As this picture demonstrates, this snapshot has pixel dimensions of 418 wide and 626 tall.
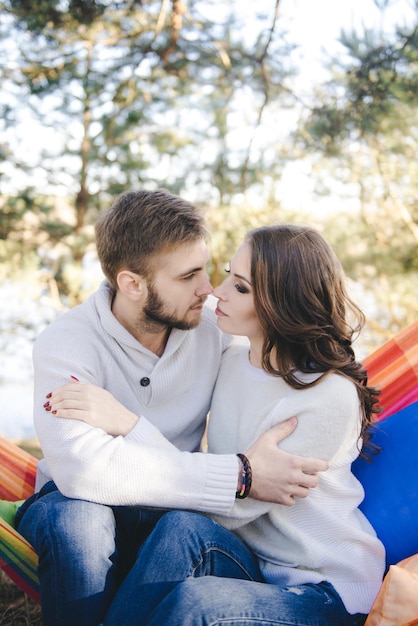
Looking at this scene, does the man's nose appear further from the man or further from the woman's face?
the woman's face

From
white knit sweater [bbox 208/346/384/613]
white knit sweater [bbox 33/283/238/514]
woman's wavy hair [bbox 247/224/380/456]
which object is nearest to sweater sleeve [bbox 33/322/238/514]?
white knit sweater [bbox 33/283/238/514]

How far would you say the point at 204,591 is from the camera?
4.36 feet

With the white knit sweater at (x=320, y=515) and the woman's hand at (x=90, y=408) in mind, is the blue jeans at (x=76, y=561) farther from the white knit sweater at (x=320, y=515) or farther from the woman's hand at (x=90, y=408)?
the white knit sweater at (x=320, y=515)

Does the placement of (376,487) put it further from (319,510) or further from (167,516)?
(167,516)

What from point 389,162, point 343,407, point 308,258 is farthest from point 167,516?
point 389,162

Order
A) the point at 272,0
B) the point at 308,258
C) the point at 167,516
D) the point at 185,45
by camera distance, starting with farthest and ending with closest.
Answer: the point at 185,45 → the point at 272,0 → the point at 308,258 → the point at 167,516

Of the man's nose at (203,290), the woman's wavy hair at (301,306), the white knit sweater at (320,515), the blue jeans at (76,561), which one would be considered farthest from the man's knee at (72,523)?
the man's nose at (203,290)

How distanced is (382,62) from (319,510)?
2923 mm

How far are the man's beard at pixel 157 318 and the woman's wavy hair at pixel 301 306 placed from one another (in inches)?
12.1

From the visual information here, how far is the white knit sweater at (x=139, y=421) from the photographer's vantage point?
1.56 metres

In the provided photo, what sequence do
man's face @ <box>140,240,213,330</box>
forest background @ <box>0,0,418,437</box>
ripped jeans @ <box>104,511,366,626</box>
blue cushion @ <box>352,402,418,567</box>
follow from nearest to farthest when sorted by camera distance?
ripped jeans @ <box>104,511,366,626</box>
blue cushion @ <box>352,402,418,567</box>
man's face @ <box>140,240,213,330</box>
forest background @ <box>0,0,418,437</box>

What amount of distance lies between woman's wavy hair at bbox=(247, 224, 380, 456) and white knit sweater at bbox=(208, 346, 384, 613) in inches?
2.0

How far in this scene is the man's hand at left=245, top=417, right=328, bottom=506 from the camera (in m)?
1.56

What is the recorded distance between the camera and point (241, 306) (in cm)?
177
